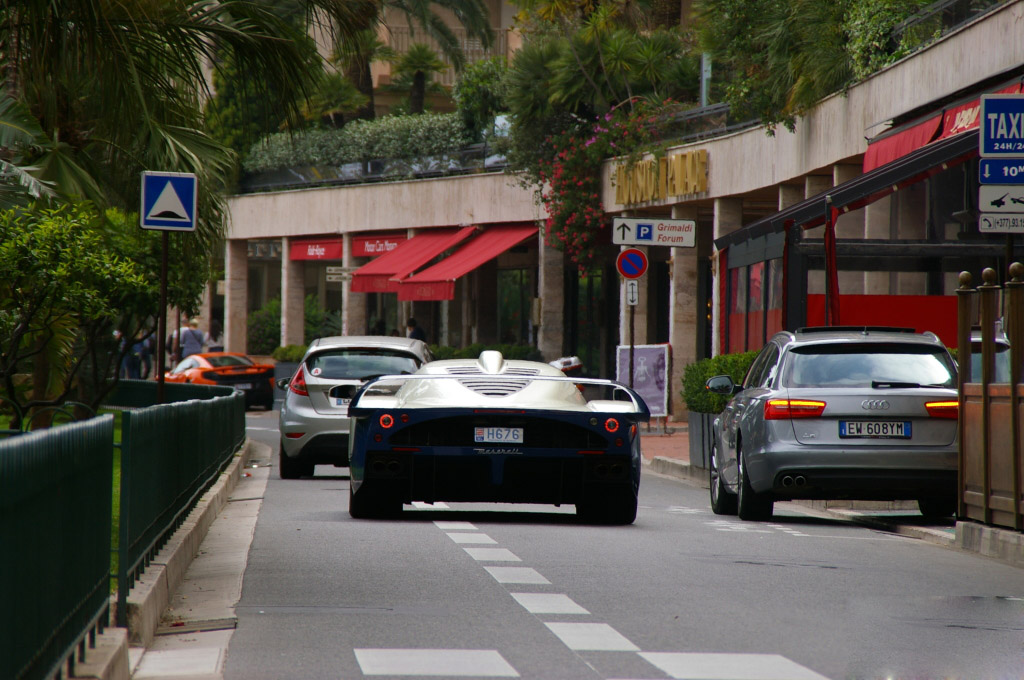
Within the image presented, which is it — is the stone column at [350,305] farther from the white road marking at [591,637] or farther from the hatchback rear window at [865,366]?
the white road marking at [591,637]

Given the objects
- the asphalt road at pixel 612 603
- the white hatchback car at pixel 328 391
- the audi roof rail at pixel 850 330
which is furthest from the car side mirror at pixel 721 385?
the white hatchback car at pixel 328 391

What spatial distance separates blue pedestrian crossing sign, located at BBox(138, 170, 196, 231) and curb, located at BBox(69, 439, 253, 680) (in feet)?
10.2

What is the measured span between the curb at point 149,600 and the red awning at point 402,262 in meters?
31.3

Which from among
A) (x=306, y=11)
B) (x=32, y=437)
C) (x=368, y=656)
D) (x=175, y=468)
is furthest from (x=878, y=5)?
(x=32, y=437)

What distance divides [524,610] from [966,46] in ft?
51.2

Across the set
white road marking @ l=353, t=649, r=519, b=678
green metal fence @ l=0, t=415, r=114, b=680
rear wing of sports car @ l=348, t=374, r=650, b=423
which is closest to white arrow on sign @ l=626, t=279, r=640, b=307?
rear wing of sports car @ l=348, t=374, r=650, b=423

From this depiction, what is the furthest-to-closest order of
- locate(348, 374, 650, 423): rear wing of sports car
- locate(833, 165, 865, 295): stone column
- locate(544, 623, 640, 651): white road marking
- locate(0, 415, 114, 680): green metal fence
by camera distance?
locate(833, 165, 865, 295): stone column → locate(348, 374, 650, 423): rear wing of sports car → locate(544, 623, 640, 651): white road marking → locate(0, 415, 114, 680): green metal fence

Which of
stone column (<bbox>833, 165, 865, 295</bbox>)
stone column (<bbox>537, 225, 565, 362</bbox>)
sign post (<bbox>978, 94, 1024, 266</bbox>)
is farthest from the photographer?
stone column (<bbox>537, 225, 565, 362</bbox>)

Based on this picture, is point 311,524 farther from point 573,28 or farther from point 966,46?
point 573,28

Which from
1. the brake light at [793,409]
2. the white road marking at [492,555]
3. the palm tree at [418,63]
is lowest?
the white road marking at [492,555]

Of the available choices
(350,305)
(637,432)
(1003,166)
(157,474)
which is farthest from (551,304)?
(157,474)

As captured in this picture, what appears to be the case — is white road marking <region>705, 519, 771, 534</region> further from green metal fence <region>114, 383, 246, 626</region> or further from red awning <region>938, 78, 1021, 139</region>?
red awning <region>938, 78, 1021, 139</region>

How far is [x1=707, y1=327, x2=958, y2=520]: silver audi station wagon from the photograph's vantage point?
1372 cm

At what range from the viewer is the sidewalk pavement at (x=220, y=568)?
670 centimetres
